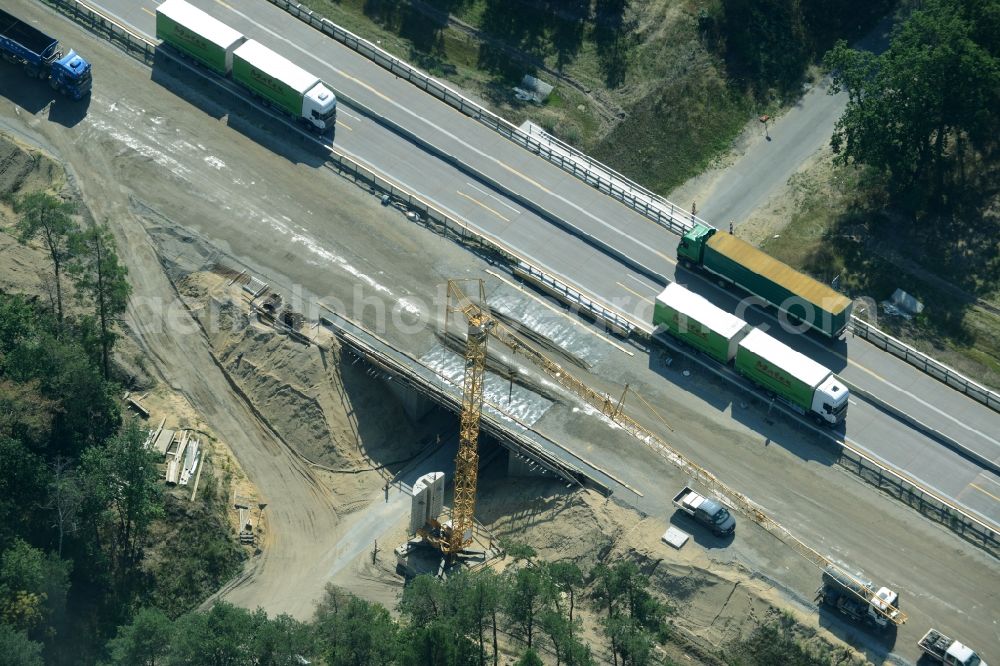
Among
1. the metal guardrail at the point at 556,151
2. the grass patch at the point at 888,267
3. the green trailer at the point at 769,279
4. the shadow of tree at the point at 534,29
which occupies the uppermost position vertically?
the shadow of tree at the point at 534,29

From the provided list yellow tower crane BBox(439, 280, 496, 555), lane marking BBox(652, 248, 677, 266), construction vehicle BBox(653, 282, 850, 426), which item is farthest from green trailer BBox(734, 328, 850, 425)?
yellow tower crane BBox(439, 280, 496, 555)

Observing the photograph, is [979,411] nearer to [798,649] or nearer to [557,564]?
[798,649]

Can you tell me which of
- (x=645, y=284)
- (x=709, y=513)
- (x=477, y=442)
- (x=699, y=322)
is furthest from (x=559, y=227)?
(x=709, y=513)

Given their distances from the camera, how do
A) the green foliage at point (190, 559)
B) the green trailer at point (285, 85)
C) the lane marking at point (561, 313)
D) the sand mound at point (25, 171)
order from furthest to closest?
the green trailer at point (285, 85), the sand mound at point (25, 171), the lane marking at point (561, 313), the green foliage at point (190, 559)

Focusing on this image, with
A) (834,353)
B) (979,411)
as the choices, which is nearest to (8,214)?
(834,353)

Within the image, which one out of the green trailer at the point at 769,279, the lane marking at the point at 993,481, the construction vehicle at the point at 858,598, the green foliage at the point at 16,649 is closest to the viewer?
the green foliage at the point at 16,649

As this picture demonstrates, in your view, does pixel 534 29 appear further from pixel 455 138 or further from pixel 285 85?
pixel 285 85

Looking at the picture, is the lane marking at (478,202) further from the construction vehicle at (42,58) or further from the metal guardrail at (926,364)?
the construction vehicle at (42,58)

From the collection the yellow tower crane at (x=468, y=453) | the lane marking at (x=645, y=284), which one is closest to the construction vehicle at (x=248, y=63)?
the yellow tower crane at (x=468, y=453)
